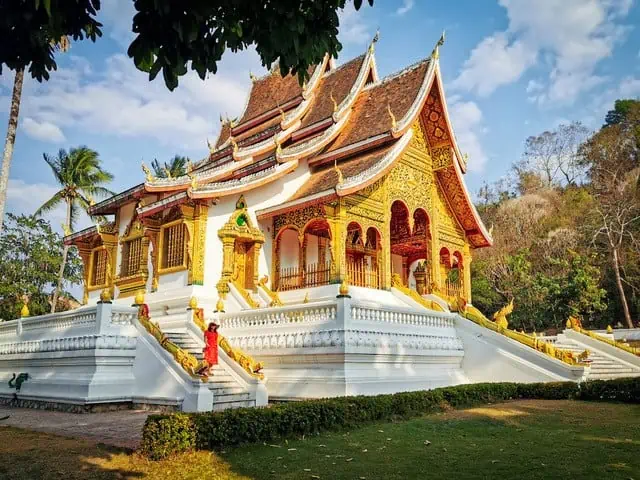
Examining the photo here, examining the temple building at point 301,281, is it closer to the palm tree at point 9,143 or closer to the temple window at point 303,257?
the temple window at point 303,257

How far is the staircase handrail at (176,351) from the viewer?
28.3ft

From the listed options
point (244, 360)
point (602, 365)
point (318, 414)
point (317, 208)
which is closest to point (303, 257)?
point (317, 208)

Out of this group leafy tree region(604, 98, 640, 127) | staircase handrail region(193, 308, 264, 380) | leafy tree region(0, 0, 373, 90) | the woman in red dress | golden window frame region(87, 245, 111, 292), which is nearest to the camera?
leafy tree region(0, 0, 373, 90)

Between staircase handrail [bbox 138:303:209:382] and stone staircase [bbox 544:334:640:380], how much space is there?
8886 millimetres

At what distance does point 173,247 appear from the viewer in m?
13.8

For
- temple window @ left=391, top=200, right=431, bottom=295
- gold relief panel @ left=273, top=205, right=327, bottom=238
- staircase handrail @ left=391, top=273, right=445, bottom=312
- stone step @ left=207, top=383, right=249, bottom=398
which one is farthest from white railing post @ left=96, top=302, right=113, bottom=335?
temple window @ left=391, top=200, right=431, bottom=295

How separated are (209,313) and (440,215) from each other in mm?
7736

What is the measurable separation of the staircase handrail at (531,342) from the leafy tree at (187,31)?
960cm

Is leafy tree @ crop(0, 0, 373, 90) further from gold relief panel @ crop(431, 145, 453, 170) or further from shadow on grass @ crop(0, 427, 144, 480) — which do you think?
gold relief panel @ crop(431, 145, 453, 170)

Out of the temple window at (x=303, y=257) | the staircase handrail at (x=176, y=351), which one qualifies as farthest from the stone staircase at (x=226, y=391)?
the temple window at (x=303, y=257)

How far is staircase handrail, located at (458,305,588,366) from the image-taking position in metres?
11.8

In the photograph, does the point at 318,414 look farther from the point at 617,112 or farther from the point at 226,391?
the point at 617,112

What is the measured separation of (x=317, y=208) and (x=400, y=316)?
3713 millimetres

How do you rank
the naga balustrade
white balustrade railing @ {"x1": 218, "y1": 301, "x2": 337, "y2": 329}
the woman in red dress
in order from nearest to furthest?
the woman in red dress, the naga balustrade, white balustrade railing @ {"x1": 218, "y1": 301, "x2": 337, "y2": 329}
